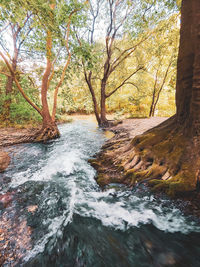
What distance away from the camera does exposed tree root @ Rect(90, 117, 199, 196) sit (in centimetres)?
205

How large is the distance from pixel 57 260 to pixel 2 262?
0.65m

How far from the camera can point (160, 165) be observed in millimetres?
2584

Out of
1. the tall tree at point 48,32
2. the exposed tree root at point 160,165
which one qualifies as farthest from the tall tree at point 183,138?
the tall tree at point 48,32

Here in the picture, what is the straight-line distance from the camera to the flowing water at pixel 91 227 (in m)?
1.44

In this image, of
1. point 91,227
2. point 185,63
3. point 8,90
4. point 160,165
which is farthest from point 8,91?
point 160,165

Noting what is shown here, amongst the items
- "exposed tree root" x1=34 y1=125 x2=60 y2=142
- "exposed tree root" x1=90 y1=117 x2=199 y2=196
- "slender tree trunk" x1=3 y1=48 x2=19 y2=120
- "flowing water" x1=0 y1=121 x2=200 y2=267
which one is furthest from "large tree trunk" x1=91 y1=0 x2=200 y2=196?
"slender tree trunk" x1=3 y1=48 x2=19 y2=120

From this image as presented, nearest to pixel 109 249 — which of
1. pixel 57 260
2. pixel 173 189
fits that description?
pixel 57 260

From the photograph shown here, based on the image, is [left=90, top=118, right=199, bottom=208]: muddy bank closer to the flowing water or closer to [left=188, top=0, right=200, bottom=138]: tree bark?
the flowing water

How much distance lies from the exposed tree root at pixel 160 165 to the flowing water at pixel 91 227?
0.28 metres

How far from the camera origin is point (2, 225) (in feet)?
5.89

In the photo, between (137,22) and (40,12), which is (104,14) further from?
(40,12)

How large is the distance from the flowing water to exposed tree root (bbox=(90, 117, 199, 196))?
284mm

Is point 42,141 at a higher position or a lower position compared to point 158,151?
lower

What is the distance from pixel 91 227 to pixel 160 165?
193 centimetres
